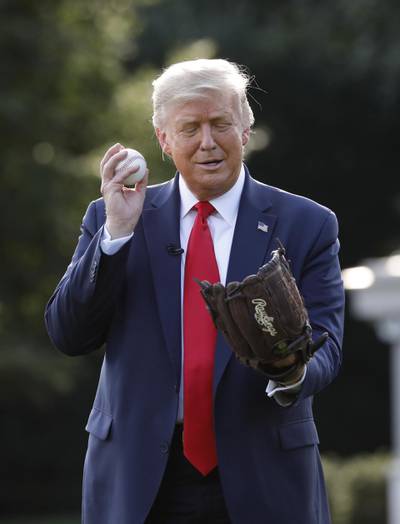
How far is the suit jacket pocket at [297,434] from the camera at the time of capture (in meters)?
4.24

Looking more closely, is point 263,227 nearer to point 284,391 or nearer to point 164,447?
point 284,391

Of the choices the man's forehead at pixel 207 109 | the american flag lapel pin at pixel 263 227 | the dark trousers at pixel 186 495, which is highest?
the man's forehead at pixel 207 109

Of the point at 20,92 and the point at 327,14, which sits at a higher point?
the point at 327,14

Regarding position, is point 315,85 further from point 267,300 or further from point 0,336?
point 267,300

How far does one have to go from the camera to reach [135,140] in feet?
74.5

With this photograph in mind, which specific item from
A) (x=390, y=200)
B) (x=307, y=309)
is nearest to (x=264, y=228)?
(x=307, y=309)

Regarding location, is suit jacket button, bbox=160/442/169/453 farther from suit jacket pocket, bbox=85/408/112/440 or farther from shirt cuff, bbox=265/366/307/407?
shirt cuff, bbox=265/366/307/407

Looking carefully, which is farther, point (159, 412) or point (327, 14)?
point (327, 14)

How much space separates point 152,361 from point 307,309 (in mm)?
518

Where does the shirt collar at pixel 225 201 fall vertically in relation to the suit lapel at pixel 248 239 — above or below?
above

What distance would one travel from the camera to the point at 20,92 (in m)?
22.6

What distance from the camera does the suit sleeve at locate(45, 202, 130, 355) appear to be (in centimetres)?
418

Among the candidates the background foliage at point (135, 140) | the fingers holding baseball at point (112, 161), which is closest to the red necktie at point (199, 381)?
the fingers holding baseball at point (112, 161)

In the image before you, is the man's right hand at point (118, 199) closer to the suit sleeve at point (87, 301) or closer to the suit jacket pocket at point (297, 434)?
the suit sleeve at point (87, 301)
